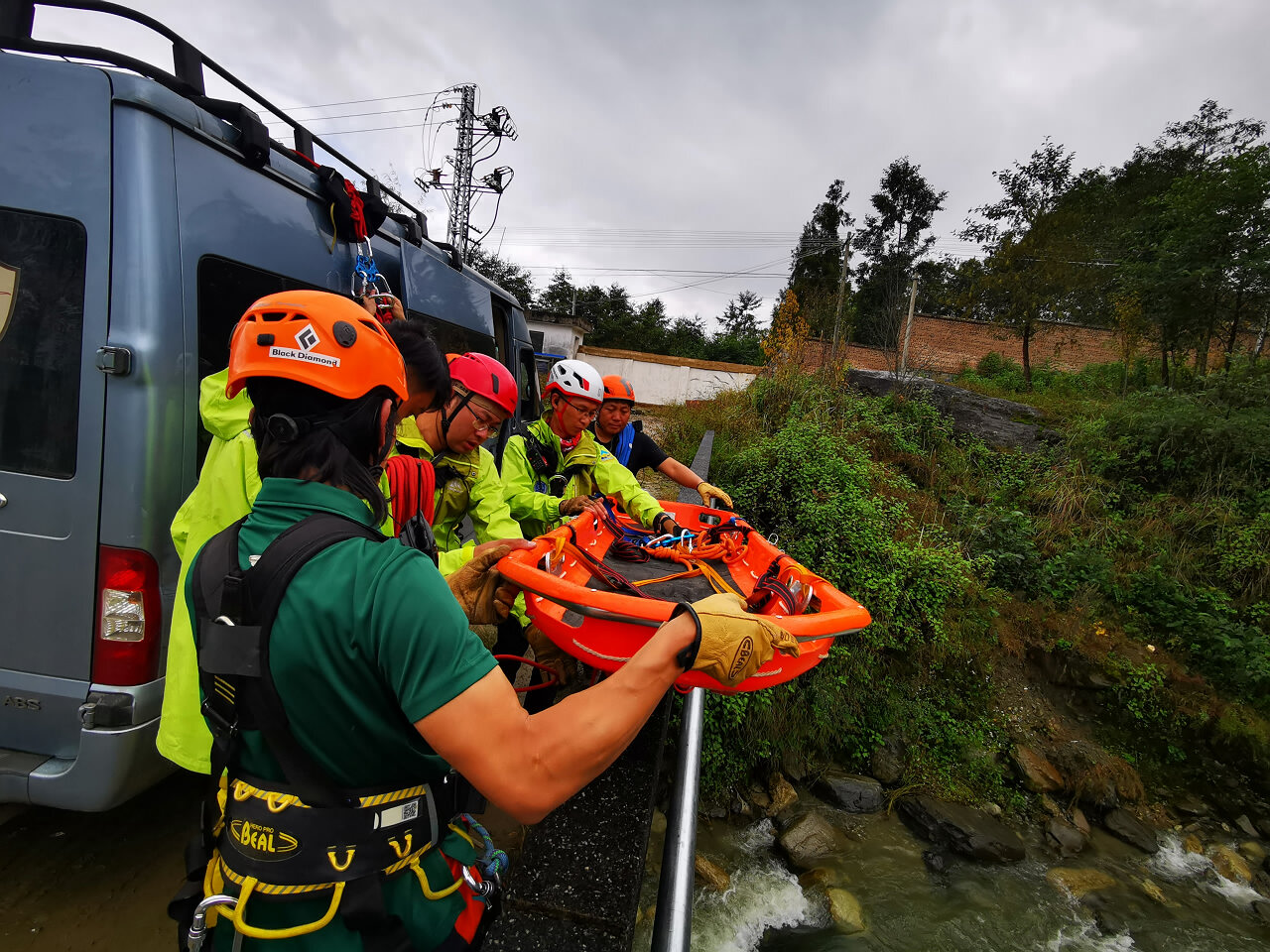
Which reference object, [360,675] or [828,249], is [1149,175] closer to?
[828,249]

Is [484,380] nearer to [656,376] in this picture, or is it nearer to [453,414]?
[453,414]

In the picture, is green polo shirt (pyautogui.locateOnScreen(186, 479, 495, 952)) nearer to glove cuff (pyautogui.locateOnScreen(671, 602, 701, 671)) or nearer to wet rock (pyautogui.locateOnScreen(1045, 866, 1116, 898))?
glove cuff (pyautogui.locateOnScreen(671, 602, 701, 671))

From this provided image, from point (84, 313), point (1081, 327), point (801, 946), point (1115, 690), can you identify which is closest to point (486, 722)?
point (84, 313)

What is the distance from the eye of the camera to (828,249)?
29.1m

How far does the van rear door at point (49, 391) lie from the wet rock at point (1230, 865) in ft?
23.0

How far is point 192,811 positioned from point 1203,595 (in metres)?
8.43

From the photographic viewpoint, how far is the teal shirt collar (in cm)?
98

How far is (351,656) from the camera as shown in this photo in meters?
0.87

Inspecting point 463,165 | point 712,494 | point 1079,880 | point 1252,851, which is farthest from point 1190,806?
point 463,165

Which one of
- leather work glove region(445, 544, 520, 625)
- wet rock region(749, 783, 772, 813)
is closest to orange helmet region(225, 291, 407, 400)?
leather work glove region(445, 544, 520, 625)

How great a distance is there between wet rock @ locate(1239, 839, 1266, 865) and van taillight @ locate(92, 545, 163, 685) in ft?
23.6

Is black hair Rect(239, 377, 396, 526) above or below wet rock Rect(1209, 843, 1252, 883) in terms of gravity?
above

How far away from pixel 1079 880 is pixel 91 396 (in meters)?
6.15

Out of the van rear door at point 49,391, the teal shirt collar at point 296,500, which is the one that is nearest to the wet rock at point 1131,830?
the teal shirt collar at point 296,500
